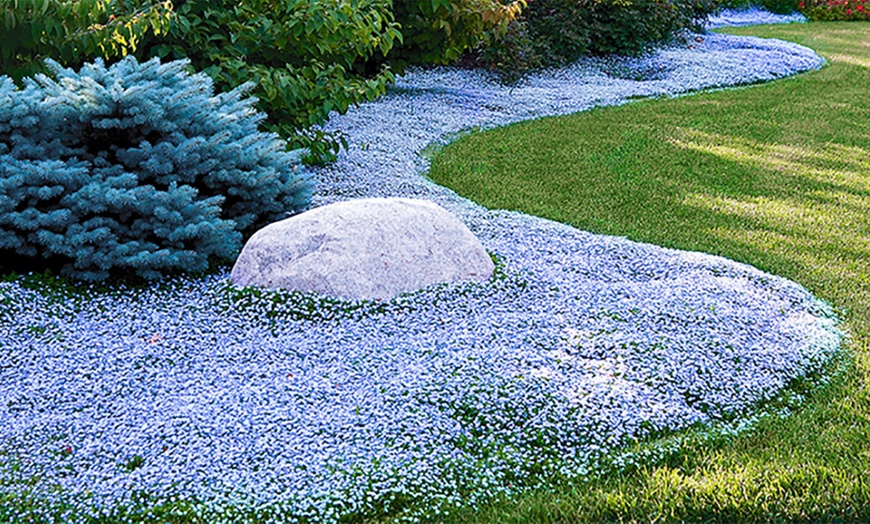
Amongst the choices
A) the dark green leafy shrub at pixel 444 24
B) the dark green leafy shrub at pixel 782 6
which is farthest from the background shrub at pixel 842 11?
the dark green leafy shrub at pixel 444 24

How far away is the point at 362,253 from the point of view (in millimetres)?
4277

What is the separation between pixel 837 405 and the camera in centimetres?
345

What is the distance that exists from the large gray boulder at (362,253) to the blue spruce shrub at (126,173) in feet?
1.22

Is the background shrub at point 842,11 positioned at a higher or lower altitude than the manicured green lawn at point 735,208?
higher

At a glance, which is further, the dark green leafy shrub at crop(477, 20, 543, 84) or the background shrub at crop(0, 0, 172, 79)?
the dark green leafy shrub at crop(477, 20, 543, 84)

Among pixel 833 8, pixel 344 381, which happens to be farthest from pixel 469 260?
pixel 833 8

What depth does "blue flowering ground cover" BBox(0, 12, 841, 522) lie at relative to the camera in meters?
2.93

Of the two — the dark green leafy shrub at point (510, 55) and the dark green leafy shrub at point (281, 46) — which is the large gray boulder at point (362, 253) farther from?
the dark green leafy shrub at point (510, 55)

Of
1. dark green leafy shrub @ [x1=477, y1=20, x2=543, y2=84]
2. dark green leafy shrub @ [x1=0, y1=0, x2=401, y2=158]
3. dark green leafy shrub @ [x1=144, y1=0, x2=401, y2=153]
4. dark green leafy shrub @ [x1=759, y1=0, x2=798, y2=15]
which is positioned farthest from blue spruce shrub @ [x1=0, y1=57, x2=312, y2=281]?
dark green leafy shrub @ [x1=759, y1=0, x2=798, y2=15]

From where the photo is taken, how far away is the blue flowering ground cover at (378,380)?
2930mm

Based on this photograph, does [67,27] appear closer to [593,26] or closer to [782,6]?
[593,26]

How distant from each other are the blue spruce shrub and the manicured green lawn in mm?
2081

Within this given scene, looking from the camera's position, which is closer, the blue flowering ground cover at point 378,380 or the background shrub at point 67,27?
the blue flowering ground cover at point 378,380

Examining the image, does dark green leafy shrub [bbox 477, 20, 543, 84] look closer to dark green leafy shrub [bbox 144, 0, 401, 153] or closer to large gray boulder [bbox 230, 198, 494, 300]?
dark green leafy shrub [bbox 144, 0, 401, 153]
